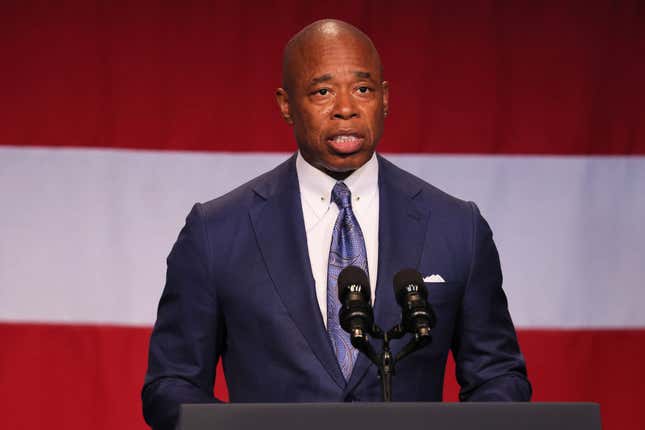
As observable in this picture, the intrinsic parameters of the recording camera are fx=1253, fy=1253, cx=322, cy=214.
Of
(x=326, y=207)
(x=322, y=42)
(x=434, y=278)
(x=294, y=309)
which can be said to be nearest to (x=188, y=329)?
(x=294, y=309)

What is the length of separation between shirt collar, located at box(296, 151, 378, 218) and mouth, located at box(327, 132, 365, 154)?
0.08m

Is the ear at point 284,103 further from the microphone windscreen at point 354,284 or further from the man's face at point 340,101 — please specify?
the microphone windscreen at point 354,284

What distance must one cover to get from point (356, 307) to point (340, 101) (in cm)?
53

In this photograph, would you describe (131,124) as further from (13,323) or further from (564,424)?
(564,424)

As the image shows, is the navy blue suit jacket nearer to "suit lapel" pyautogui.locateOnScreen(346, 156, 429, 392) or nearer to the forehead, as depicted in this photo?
"suit lapel" pyautogui.locateOnScreen(346, 156, 429, 392)

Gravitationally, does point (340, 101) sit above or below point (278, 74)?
below

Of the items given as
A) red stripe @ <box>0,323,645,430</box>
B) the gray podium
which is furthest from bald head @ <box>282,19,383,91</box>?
red stripe @ <box>0,323,645,430</box>

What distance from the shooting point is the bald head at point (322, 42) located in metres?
2.04

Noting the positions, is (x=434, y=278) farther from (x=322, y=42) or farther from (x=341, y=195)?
(x=322, y=42)

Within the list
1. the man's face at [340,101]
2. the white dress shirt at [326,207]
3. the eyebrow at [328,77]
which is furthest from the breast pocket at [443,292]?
the eyebrow at [328,77]

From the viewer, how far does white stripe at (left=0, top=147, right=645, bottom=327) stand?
312 cm

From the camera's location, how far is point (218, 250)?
2078 millimetres

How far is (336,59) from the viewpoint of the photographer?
6.62 ft

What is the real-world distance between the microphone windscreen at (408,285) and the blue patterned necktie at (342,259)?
0.40 metres
